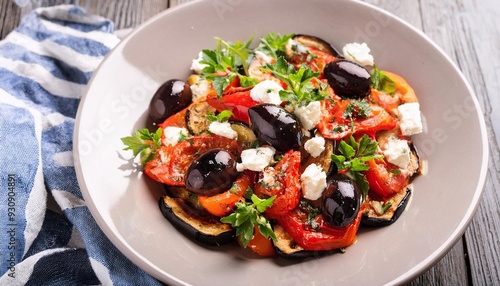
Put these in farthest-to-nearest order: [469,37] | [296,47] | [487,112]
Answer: [469,37]
[487,112]
[296,47]

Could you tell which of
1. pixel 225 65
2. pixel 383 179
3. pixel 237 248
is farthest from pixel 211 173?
pixel 383 179

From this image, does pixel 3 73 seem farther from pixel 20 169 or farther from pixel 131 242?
pixel 131 242

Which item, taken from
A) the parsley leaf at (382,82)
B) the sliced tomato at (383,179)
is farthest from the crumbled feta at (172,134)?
the parsley leaf at (382,82)

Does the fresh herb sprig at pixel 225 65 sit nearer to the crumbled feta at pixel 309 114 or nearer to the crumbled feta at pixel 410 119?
the crumbled feta at pixel 309 114

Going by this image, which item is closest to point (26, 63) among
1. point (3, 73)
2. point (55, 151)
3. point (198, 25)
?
point (3, 73)

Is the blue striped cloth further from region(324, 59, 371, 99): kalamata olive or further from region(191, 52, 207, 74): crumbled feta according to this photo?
region(324, 59, 371, 99): kalamata olive

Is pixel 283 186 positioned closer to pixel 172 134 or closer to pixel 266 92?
pixel 266 92
